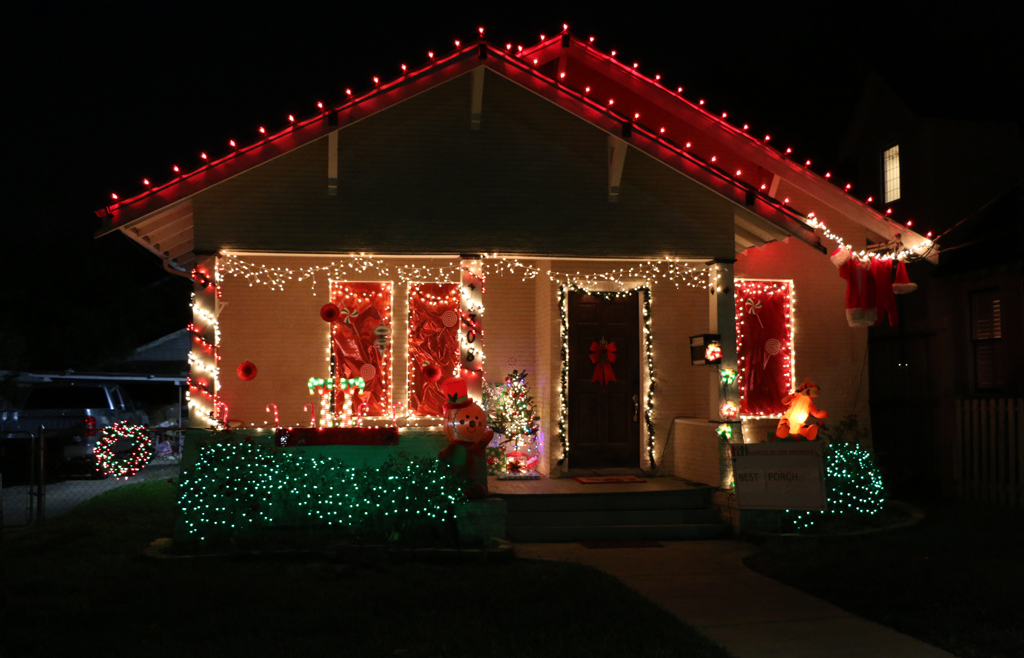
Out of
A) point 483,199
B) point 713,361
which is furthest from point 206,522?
point 713,361

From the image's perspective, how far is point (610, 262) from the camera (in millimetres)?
12336

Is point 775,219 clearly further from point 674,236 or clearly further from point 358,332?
point 358,332

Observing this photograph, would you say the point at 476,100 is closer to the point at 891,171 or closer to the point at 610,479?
the point at 610,479

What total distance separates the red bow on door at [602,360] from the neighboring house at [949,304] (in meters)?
4.91

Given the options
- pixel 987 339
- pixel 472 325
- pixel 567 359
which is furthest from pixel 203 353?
pixel 987 339

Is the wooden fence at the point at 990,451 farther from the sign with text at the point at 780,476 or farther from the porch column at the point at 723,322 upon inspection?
the sign with text at the point at 780,476

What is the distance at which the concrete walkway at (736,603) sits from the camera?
19.6 ft

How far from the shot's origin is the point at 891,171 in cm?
1623

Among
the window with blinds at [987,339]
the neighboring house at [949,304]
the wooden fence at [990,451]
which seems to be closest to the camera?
the wooden fence at [990,451]

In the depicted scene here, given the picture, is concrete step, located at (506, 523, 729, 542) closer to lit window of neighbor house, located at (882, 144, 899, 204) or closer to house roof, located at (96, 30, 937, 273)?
house roof, located at (96, 30, 937, 273)

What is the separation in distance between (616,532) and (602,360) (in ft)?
9.60

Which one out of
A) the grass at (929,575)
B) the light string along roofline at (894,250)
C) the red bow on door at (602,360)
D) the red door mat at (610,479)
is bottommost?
the grass at (929,575)

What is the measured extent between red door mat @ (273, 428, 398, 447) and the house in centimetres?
15

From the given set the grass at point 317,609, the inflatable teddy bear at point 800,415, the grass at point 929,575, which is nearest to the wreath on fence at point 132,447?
the grass at point 317,609
